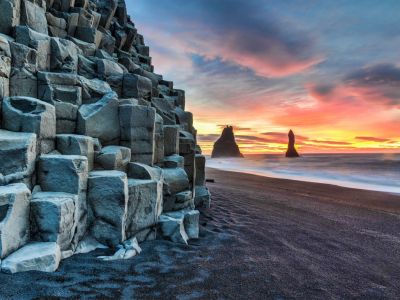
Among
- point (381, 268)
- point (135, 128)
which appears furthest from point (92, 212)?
point (381, 268)

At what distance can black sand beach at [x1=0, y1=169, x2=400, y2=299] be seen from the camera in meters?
4.56

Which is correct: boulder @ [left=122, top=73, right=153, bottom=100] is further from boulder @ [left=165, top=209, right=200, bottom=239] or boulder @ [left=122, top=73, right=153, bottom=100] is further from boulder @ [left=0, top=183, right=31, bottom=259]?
boulder @ [left=0, top=183, right=31, bottom=259]

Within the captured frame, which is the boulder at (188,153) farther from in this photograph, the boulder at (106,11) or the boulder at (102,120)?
the boulder at (106,11)

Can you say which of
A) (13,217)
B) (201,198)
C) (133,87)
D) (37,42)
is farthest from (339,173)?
(13,217)

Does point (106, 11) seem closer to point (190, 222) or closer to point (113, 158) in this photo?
point (113, 158)

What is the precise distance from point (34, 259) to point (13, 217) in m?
0.80

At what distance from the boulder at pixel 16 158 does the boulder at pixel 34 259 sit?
4.30ft

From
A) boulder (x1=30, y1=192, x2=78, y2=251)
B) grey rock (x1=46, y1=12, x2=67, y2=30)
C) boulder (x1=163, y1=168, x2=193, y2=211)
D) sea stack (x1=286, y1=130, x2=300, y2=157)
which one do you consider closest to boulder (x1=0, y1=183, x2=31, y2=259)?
boulder (x1=30, y1=192, x2=78, y2=251)

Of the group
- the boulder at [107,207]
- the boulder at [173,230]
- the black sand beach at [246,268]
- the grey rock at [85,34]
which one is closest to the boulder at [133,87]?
the grey rock at [85,34]

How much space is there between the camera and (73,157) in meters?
5.85

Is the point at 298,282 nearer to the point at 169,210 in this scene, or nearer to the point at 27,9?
the point at 169,210

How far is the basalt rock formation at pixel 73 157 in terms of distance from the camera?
5082 mm

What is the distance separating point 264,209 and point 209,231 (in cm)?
435

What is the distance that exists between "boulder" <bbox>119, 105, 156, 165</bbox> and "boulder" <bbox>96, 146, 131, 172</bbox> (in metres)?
0.45
